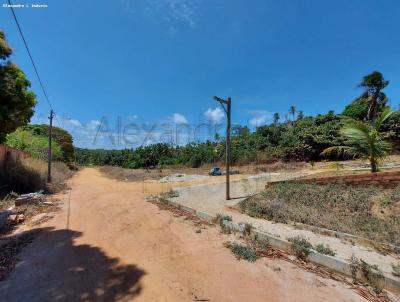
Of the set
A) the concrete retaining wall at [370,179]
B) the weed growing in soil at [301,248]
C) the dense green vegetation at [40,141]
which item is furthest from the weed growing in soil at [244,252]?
the dense green vegetation at [40,141]

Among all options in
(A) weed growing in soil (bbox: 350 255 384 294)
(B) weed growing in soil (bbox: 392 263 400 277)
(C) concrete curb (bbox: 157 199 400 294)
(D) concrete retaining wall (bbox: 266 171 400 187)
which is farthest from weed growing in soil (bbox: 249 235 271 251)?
(D) concrete retaining wall (bbox: 266 171 400 187)

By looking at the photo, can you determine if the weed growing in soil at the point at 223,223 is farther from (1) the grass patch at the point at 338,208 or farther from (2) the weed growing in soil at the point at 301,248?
(2) the weed growing in soil at the point at 301,248

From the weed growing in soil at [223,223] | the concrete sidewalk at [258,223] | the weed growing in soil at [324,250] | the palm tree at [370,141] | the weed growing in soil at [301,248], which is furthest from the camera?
the palm tree at [370,141]

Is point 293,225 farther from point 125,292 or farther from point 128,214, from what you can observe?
point 128,214

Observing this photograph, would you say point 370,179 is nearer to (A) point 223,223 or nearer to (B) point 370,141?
(B) point 370,141

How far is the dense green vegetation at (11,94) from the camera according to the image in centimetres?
703

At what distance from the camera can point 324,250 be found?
4184 mm

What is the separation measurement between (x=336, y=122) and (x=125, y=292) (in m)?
26.1

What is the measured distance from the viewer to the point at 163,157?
115ft

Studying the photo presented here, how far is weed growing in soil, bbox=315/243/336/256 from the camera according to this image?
13.5 ft

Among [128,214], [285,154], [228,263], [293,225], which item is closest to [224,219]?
[293,225]

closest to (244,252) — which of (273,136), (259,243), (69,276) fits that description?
(259,243)

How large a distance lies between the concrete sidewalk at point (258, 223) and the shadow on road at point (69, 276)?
294cm

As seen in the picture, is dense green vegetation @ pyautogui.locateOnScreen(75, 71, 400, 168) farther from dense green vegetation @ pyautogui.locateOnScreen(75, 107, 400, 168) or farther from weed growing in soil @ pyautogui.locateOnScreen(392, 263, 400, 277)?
weed growing in soil @ pyautogui.locateOnScreen(392, 263, 400, 277)
